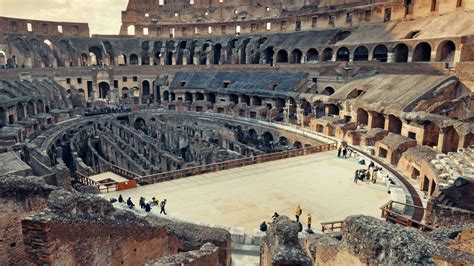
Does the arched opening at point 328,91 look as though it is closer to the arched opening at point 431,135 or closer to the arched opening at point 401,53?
the arched opening at point 401,53

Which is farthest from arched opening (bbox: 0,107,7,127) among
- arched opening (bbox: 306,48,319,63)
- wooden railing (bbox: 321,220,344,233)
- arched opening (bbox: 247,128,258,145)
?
arched opening (bbox: 306,48,319,63)

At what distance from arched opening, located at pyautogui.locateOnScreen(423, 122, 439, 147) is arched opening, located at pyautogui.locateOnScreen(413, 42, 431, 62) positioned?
47.5 feet

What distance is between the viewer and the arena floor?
1357 cm

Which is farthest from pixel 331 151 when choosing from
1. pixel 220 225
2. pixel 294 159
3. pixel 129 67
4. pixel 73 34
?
pixel 73 34

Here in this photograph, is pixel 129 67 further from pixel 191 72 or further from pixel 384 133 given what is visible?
pixel 384 133

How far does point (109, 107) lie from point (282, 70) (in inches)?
839

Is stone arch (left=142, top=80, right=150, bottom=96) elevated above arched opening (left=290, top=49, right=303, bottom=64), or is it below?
below

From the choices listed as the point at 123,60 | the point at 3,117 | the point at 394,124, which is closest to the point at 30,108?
the point at 3,117

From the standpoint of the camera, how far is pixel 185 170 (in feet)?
59.1

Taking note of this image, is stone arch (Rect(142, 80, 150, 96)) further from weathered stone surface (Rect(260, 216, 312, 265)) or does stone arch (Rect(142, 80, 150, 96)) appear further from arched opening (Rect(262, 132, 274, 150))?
weathered stone surface (Rect(260, 216, 312, 265))

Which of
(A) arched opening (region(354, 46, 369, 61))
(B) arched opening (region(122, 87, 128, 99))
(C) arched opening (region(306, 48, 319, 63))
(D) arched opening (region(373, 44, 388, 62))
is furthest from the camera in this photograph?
(B) arched opening (region(122, 87, 128, 99))

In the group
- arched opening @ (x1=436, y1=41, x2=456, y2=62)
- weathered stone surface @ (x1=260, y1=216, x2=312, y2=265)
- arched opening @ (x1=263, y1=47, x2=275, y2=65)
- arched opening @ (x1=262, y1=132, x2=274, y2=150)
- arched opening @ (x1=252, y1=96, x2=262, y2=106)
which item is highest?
arched opening @ (x1=263, y1=47, x2=275, y2=65)

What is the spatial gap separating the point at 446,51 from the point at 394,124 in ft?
39.8

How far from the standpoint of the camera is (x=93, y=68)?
45.2m
